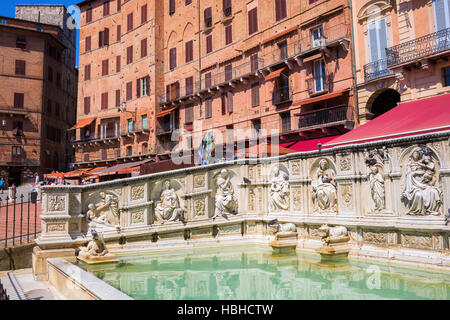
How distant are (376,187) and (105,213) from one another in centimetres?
627

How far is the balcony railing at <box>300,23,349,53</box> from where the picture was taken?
21.3m

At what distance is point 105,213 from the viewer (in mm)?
8750

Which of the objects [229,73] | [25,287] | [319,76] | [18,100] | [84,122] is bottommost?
[25,287]

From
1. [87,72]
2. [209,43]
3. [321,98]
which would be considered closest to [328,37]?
[321,98]

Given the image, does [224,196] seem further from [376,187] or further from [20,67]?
[20,67]

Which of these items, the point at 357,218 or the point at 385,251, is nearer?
the point at 385,251

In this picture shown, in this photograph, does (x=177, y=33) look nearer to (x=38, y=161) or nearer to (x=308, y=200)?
(x=38, y=161)

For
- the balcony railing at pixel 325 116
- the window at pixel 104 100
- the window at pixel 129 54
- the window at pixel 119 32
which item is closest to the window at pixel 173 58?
the window at pixel 129 54

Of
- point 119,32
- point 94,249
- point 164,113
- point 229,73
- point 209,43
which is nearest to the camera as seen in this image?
point 94,249

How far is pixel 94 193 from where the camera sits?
873 centimetres
